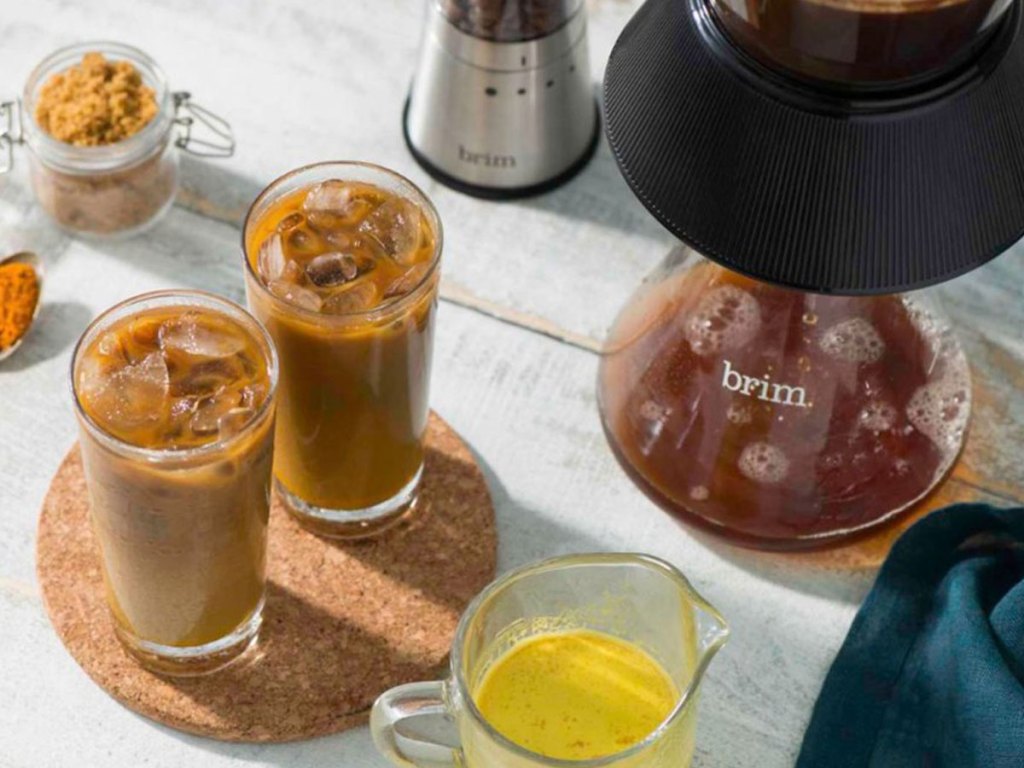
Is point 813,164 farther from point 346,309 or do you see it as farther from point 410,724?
point 410,724

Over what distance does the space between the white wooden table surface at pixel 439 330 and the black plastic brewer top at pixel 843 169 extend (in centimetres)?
33

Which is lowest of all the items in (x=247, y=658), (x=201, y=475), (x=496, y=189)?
(x=247, y=658)

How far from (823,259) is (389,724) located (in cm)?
39

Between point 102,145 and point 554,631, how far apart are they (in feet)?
1.90

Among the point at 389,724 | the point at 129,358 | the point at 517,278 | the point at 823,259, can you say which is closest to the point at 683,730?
the point at 389,724

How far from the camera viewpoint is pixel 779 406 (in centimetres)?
A: 124

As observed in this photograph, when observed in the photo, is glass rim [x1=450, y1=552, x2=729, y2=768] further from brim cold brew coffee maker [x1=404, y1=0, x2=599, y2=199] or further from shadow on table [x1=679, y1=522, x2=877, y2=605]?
brim cold brew coffee maker [x1=404, y1=0, x2=599, y2=199]

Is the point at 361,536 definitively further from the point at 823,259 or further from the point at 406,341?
the point at 823,259

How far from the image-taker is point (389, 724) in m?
1.10

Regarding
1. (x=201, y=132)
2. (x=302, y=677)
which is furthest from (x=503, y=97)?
(x=302, y=677)

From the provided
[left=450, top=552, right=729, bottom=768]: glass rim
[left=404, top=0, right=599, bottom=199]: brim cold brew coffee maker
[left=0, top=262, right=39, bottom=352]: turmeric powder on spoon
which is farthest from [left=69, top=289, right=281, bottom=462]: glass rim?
[left=404, top=0, right=599, bottom=199]: brim cold brew coffee maker

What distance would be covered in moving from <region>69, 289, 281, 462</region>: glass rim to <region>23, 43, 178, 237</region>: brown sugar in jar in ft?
1.22

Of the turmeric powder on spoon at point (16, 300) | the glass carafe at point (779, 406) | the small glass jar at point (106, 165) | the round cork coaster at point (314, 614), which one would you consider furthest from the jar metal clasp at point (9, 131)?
the glass carafe at point (779, 406)

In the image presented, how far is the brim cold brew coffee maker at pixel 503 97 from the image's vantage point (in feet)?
4.61
